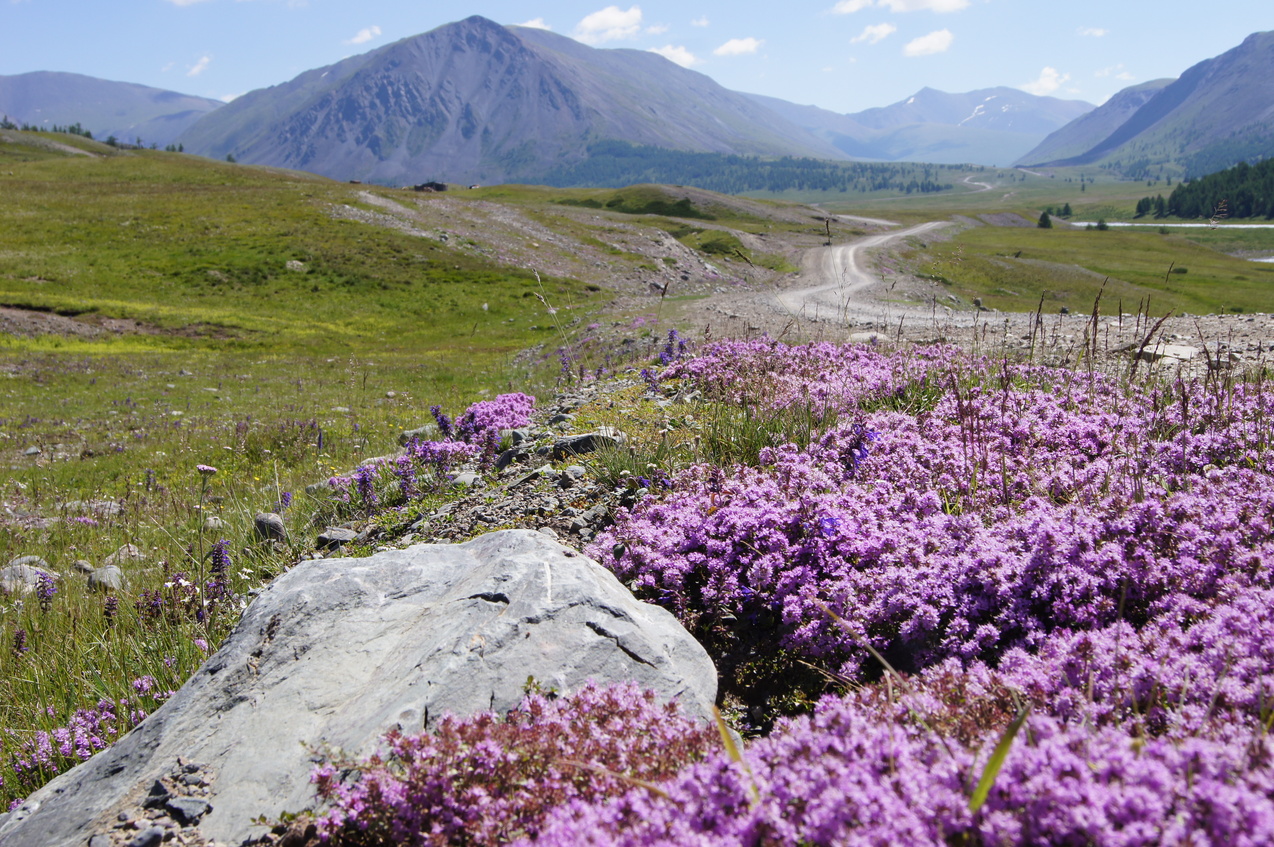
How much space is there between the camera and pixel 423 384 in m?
26.4

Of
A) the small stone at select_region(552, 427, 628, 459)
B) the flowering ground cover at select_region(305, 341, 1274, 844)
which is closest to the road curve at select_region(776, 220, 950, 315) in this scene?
the small stone at select_region(552, 427, 628, 459)

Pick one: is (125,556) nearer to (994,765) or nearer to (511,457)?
(511,457)

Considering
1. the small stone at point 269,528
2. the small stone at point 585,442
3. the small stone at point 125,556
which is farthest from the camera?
the small stone at point 125,556

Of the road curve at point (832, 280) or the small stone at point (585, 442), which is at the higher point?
the road curve at point (832, 280)

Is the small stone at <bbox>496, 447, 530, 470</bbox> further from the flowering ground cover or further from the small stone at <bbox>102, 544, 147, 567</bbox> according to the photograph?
the small stone at <bbox>102, 544, 147, 567</bbox>

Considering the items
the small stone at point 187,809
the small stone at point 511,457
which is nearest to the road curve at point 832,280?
the small stone at point 511,457

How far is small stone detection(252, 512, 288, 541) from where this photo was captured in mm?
8070

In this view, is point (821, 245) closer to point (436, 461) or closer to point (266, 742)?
point (436, 461)

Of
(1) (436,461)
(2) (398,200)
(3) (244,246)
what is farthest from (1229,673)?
(2) (398,200)

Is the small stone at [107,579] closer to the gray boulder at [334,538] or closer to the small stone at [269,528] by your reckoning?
the small stone at [269,528]

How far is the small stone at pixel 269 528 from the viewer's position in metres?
8.07

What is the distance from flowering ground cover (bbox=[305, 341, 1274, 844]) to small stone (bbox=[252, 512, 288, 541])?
465cm

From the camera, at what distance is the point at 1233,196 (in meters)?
182

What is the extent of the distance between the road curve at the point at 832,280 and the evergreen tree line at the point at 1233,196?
160 m
